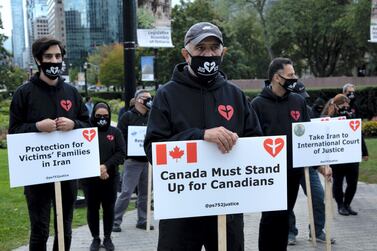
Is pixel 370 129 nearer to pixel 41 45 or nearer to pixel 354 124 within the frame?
pixel 354 124

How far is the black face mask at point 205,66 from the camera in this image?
10.6 ft

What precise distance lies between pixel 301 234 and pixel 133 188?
2.51m

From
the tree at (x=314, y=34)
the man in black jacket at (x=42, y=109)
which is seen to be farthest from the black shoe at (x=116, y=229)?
the tree at (x=314, y=34)

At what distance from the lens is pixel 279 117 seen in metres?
5.26

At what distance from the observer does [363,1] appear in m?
30.5

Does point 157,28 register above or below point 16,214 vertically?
above

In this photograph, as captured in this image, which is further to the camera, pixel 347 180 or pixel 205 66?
pixel 347 180

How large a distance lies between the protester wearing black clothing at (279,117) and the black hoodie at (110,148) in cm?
209

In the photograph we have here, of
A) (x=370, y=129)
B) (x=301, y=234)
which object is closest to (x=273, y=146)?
(x=301, y=234)

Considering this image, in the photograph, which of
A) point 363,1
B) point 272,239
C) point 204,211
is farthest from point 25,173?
point 363,1

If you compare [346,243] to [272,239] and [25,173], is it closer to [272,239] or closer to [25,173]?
[272,239]

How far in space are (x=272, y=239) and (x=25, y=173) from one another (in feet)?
8.16

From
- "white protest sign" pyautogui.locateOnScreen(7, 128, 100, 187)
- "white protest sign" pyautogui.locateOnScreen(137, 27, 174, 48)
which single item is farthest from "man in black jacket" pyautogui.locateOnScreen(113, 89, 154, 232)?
"white protest sign" pyautogui.locateOnScreen(137, 27, 174, 48)

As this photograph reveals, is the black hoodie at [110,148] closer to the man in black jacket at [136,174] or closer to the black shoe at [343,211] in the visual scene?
the man in black jacket at [136,174]
